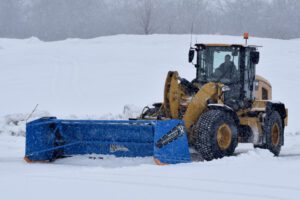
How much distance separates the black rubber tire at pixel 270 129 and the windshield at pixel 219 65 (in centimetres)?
105

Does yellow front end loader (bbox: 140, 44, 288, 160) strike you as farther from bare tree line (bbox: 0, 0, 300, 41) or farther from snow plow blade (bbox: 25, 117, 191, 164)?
bare tree line (bbox: 0, 0, 300, 41)

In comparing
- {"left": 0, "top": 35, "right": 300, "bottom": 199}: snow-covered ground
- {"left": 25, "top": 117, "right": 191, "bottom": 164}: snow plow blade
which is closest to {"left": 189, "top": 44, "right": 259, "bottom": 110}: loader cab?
{"left": 0, "top": 35, "right": 300, "bottom": 199}: snow-covered ground

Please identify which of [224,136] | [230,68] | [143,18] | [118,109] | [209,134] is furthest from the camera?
[143,18]

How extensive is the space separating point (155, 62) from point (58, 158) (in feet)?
70.0

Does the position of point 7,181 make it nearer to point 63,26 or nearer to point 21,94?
point 21,94

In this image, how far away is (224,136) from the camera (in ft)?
39.6

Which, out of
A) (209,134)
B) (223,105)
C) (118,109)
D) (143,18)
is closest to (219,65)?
(223,105)

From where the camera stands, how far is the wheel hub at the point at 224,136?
11.9 m

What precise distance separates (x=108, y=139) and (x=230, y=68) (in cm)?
292

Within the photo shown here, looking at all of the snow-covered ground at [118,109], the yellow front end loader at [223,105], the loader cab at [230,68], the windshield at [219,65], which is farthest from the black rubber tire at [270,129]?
the windshield at [219,65]

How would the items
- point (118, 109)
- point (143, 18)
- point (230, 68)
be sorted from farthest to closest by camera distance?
point (143, 18)
point (118, 109)
point (230, 68)

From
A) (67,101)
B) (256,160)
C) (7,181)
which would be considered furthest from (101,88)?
(7,181)

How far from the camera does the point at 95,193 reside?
7664mm

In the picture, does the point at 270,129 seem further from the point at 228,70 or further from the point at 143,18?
the point at 143,18
